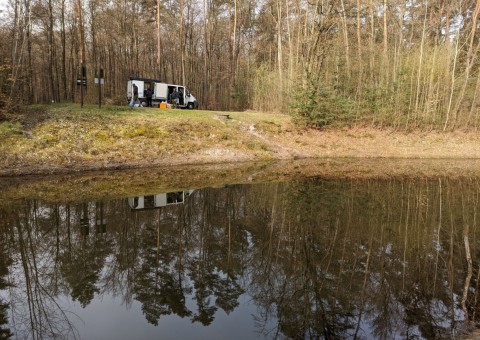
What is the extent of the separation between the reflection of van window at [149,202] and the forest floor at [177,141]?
5.86 metres

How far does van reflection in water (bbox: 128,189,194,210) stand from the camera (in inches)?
390

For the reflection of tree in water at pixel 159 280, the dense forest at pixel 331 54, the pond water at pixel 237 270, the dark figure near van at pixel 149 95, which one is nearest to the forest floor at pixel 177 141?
the dense forest at pixel 331 54

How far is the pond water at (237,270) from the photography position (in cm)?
448

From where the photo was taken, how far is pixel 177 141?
62.4ft

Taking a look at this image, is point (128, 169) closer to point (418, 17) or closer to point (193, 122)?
point (193, 122)

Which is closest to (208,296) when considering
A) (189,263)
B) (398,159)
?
(189,263)

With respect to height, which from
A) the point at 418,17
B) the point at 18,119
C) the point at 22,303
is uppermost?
the point at 418,17

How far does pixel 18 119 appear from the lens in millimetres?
17141

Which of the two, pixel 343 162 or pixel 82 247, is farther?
pixel 343 162

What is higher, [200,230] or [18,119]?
[18,119]

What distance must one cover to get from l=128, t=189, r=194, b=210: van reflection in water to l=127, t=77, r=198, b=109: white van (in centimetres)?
1690

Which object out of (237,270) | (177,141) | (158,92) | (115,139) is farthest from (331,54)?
(237,270)

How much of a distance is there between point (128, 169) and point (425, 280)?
43.4ft

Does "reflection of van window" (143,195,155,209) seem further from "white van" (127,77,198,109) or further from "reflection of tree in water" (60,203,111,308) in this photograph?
"white van" (127,77,198,109)
